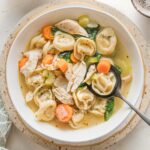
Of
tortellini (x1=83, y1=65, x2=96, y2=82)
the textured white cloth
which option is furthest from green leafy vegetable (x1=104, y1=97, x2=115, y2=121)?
the textured white cloth

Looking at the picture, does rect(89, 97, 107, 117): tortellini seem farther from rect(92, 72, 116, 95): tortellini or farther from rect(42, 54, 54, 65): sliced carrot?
rect(42, 54, 54, 65): sliced carrot

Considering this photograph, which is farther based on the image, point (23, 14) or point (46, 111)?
point (23, 14)

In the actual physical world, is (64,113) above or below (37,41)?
below

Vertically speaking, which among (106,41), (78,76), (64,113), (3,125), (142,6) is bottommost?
(3,125)

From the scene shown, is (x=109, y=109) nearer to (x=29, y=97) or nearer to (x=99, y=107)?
(x=99, y=107)

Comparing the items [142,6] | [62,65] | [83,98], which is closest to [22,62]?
[62,65]

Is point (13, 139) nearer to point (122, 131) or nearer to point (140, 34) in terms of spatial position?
point (122, 131)
